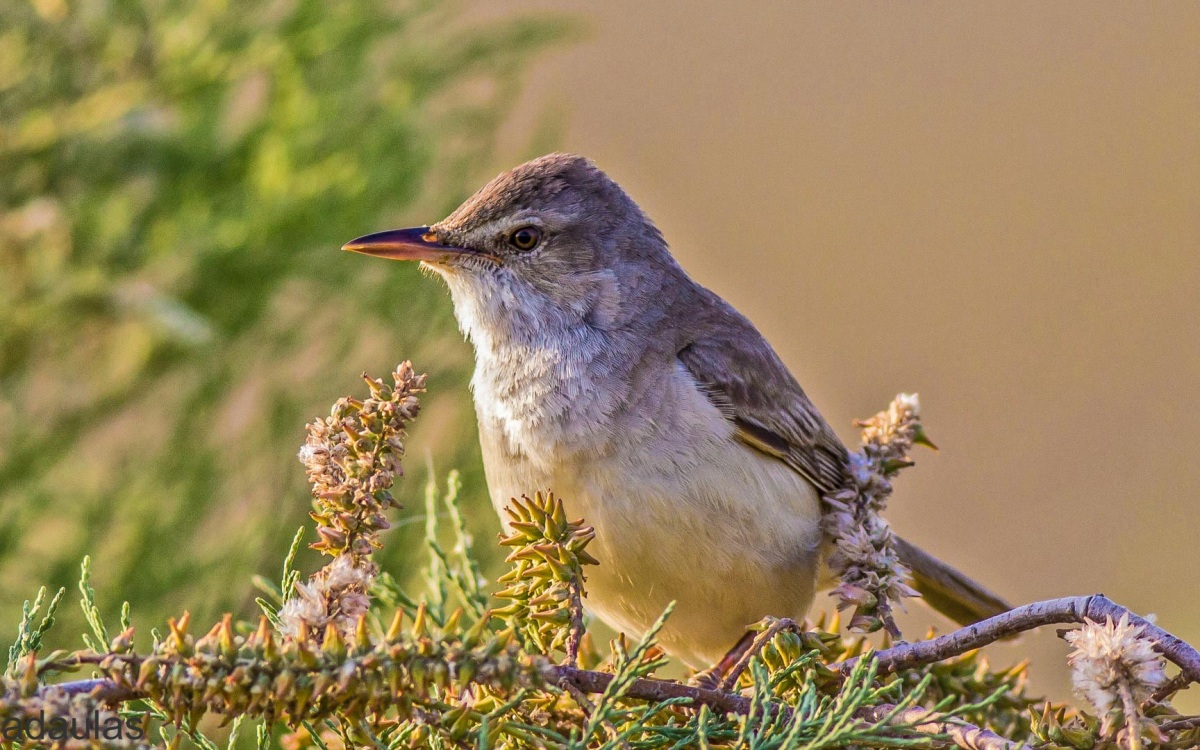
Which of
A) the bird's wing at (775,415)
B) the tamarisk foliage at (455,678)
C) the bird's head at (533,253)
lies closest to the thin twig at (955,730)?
the tamarisk foliage at (455,678)

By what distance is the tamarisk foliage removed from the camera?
1321mm

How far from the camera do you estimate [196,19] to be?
374 cm

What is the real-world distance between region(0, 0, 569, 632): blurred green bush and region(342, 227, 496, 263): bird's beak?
546 mm

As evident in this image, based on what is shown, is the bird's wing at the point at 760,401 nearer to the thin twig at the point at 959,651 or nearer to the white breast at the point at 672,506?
the white breast at the point at 672,506

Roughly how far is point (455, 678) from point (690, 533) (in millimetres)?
1435

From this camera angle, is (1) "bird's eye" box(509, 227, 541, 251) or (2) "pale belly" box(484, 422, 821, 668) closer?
(2) "pale belly" box(484, 422, 821, 668)

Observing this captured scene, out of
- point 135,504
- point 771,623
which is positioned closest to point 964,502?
point 135,504

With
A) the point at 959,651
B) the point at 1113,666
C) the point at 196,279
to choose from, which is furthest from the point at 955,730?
the point at 196,279

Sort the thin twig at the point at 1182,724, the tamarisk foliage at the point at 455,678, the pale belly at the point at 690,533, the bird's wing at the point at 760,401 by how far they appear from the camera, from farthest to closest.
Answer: the bird's wing at the point at 760,401
the pale belly at the point at 690,533
the thin twig at the point at 1182,724
the tamarisk foliage at the point at 455,678

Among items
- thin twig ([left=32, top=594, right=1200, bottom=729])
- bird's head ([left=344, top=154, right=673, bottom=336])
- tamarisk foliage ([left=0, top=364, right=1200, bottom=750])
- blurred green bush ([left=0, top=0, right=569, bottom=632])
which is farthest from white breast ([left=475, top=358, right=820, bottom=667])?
thin twig ([left=32, top=594, right=1200, bottom=729])

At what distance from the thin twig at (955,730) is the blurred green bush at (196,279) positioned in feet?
7.22

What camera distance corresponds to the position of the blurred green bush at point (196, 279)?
3.37 meters

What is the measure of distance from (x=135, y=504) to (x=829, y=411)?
483 centimetres

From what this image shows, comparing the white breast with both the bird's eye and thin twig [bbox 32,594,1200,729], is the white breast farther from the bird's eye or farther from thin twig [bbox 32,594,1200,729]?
thin twig [bbox 32,594,1200,729]
